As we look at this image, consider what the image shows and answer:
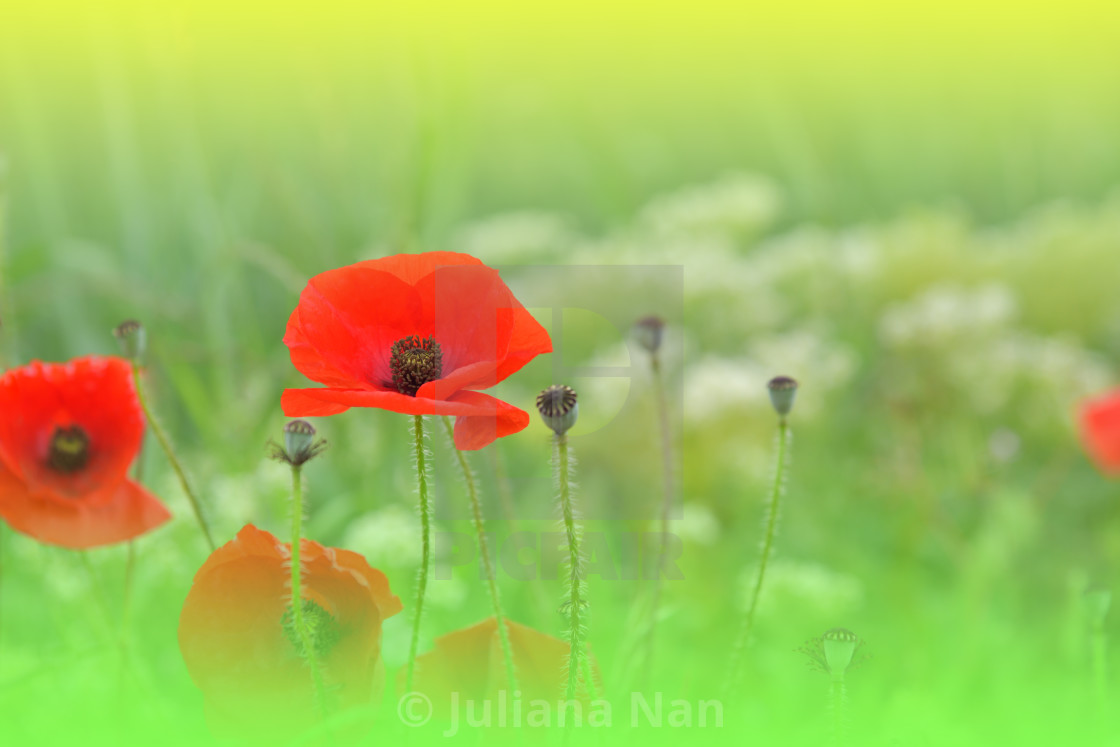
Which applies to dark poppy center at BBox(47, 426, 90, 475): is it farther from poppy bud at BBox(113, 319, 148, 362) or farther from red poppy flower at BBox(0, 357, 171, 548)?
poppy bud at BBox(113, 319, 148, 362)

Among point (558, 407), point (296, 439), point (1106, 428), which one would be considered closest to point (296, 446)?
point (296, 439)

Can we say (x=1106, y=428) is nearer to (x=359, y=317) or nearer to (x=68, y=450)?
(x=359, y=317)

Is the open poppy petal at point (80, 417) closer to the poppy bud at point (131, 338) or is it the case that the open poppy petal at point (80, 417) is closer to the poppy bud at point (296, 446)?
the poppy bud at point (131, 338)

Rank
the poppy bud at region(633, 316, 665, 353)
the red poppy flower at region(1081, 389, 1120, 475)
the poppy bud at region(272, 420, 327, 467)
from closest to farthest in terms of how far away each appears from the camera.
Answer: the poppy bud at region(272, 420, 327, 467)
the poppy bud at region(633, 316, 665, 353)
the red poppy flower at region(1081, 389, 1120, 475)

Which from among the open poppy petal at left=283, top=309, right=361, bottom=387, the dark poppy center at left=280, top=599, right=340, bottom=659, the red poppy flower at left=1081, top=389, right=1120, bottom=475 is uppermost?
the red poppy flower at left=1081, top=389, right=1120, bottom=475

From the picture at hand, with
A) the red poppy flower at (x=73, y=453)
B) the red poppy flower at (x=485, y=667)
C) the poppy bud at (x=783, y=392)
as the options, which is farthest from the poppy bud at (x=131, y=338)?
the poppy bud at (x=783, y=392)

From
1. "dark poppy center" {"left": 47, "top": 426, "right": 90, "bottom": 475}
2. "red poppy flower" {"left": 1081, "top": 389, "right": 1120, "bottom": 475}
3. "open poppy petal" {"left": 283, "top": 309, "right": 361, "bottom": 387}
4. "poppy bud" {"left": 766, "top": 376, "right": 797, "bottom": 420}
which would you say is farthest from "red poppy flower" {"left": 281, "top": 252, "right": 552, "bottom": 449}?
"red poppy flower" {"left": 1081, "top": 389, "right": 1120, "bottom": 475}
